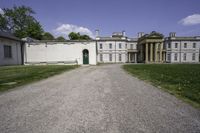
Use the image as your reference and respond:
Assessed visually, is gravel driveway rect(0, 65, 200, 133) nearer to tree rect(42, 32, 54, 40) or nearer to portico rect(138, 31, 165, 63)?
portico rect(138, 31, 165, 63)

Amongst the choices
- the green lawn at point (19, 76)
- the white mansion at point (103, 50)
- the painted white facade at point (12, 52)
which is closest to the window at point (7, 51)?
the white mansion at point (103, 50)

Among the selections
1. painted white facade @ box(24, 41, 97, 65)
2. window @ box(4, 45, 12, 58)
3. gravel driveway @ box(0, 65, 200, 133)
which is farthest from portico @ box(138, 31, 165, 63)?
gravel driveway @ box(0, 65, 200, 133)

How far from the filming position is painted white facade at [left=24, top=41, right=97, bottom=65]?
80.4 ft

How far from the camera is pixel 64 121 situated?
270 cm

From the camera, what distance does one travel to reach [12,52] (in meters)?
22.0

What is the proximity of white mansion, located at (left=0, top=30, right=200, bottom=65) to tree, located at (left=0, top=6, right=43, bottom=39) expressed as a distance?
16.0m

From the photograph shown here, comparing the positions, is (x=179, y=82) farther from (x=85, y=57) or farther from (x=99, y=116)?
(x=85, y=57)

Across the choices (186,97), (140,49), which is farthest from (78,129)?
(140,49)

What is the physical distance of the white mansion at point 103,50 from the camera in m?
23.7

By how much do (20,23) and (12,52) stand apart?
77.1 feet

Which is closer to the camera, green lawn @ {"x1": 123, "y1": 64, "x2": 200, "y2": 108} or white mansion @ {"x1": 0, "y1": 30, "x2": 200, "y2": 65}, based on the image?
green lawn @ {"x1": 123, "y1": 64, "x2": 200, "y2": 108}

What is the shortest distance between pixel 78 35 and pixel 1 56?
2961cm

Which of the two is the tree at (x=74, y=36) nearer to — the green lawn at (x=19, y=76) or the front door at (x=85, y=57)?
the front door at (x=85, y=57)

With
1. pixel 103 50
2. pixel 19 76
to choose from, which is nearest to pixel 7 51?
pixel 19 76
